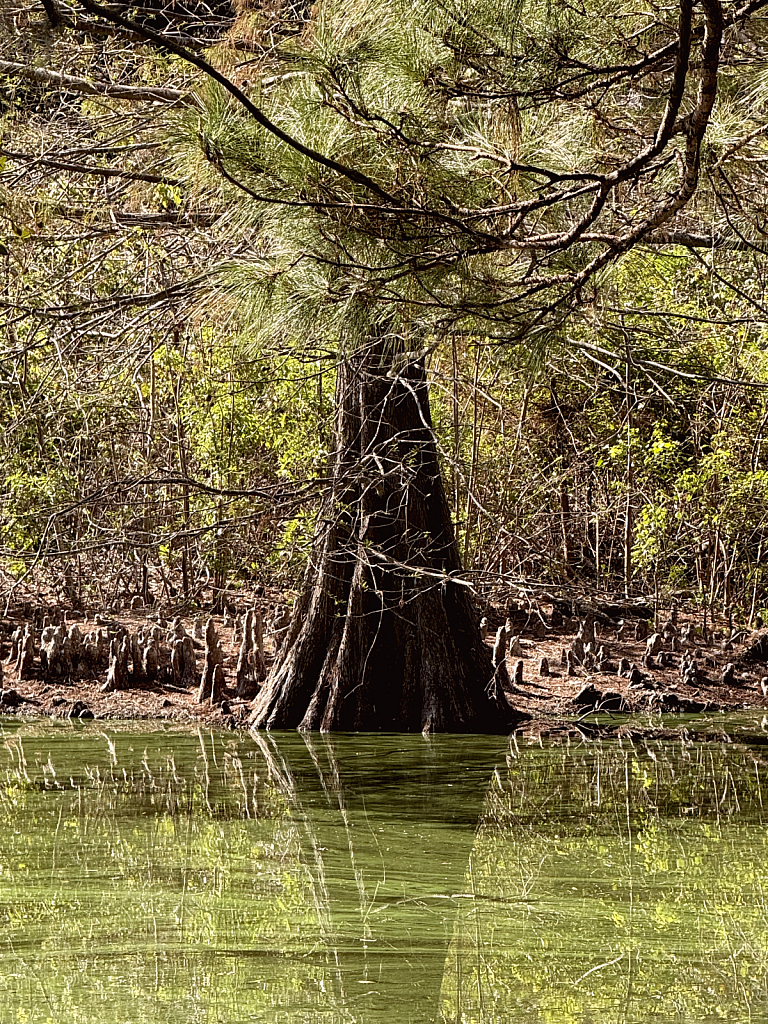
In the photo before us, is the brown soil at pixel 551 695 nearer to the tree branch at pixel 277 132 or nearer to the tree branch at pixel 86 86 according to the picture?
the tree branch at pixel 86 86

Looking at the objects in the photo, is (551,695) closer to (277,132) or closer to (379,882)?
(379,882)

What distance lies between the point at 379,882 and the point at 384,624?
2969mm

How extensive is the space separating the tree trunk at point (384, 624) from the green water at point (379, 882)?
47cm

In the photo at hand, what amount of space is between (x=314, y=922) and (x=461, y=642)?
11.4ft

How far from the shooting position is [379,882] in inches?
155

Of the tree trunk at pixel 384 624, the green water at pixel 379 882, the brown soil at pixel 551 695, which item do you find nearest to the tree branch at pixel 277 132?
the green water at pixel 379 882

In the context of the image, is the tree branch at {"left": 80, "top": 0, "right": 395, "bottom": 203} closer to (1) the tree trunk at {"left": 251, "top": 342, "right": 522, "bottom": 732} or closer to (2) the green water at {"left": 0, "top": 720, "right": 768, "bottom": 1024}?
(2) the green water at {"left": 0, "top": 720, "right": 768, "bottom": 1024}

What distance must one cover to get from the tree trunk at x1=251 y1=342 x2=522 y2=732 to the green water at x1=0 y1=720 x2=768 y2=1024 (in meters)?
0.47

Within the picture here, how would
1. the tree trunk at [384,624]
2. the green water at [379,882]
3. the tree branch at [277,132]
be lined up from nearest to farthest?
the tree branch at [277,132] < the green water at [379,882] < the tree trunk at [384,624]

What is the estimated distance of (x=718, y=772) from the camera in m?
5.77

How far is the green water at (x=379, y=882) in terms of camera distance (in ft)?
9.63

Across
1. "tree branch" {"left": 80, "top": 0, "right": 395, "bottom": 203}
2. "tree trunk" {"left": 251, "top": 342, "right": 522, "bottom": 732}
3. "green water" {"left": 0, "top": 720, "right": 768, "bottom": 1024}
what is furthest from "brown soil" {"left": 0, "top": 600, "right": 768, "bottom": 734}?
"tree branch" {"left": 80, "top": 0, "right": 395, "bottom": 203}

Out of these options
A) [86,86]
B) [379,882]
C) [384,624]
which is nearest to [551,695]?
[384,624]

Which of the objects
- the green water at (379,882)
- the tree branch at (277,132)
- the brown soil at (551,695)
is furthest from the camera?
the brown soil at (551,695)
